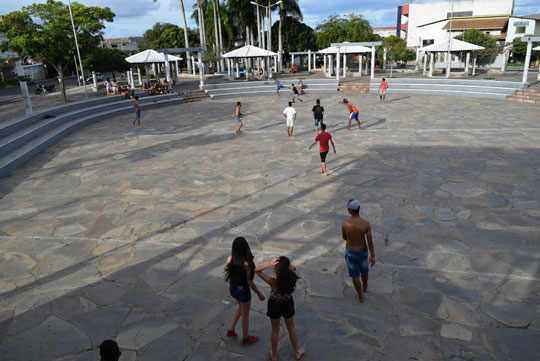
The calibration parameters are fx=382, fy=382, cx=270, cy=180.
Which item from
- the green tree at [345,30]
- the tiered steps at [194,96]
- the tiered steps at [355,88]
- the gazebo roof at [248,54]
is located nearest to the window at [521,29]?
the green tree at [345,30]

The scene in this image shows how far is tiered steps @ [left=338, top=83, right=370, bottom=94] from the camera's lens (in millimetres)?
30031

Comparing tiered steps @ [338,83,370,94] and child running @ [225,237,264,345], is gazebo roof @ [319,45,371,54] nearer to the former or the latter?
tiered steps @ [338,83,370,94]

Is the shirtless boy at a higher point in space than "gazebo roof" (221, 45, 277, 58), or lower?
lower

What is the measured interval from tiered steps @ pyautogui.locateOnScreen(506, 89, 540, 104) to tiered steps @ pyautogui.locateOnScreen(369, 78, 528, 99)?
0.55 metres

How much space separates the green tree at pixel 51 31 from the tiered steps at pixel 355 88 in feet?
59.5

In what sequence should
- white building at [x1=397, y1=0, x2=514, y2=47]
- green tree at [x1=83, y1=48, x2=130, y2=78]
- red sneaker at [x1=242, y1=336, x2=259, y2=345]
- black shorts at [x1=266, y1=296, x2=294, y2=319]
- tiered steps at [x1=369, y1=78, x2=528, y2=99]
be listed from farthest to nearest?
white building at [x1=397, y1=0, x2=514, y2=47], green tree at [x1=83, y1=48, x2=130, y2=78], tiered steps at [x1=369, y1=78, x2=528, y2=99], red sneaker at [x1=242, y1=336, x2=259, y2=345], black shorts at [x1=266, y1=296, x2=294, y2=319]

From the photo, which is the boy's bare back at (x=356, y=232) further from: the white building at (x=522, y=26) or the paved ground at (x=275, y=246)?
the white building at (x=522, y=26)

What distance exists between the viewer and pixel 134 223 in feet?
26.4

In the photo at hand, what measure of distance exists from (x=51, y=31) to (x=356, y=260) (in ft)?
77.2

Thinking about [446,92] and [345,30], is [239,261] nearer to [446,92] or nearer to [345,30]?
[446,92]

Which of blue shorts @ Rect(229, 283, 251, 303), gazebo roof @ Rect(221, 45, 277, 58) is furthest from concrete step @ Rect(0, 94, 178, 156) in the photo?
blue shorts @ Rect(229, 283, 251, 303)

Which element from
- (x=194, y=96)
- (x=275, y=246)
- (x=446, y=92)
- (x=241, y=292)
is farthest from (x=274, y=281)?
(x=446, y=92)

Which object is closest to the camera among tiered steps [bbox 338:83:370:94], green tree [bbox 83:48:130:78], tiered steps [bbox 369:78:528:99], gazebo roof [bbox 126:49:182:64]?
tiered steps [bbox 369:78:528:99]

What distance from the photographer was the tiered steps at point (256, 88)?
3036 centimetres
